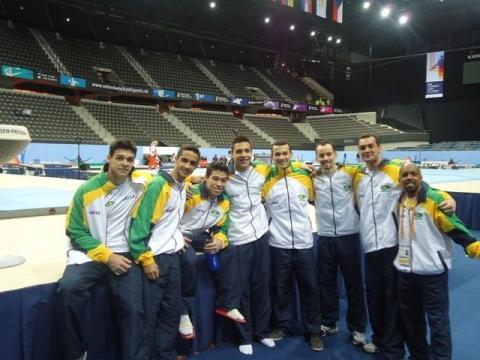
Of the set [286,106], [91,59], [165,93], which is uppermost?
[91,59]

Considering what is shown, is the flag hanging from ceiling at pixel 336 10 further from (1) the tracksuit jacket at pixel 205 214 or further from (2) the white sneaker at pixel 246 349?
(2) the white sneaker at pixel 246 349

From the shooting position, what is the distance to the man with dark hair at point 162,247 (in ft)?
7.62

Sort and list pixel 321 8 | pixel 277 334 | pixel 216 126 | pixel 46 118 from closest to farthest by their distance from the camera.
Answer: pixel 277 334
pixel 321 8
pixel 46 118
pixel 216 126

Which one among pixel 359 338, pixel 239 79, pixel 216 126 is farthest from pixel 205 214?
pixel 239 79

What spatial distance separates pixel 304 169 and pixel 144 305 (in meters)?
1.58

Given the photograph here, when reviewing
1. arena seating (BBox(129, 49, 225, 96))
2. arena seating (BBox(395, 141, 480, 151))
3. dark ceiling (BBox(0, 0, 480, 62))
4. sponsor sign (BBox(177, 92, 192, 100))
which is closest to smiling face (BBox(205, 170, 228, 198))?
dark ceiling (BBox(0, 0, 480, 62))

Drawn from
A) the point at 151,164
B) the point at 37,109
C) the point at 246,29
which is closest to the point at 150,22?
the point at 246,29

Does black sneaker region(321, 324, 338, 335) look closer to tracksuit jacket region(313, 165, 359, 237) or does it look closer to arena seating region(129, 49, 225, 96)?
tracksuit jacket region(313, 165, 359, 237)

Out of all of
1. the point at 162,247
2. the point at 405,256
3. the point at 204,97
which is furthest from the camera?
the point at 204,97

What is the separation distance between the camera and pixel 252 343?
2.98 metres

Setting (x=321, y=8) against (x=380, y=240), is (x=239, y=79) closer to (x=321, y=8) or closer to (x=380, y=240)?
(x=321, y=8)

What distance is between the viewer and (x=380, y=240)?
109 inches

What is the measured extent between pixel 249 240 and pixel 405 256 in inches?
41.8

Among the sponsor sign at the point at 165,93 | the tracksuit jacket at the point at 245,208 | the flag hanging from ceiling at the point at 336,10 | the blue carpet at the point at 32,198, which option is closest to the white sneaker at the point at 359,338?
the tracksuit jacket at the point at 245,208
